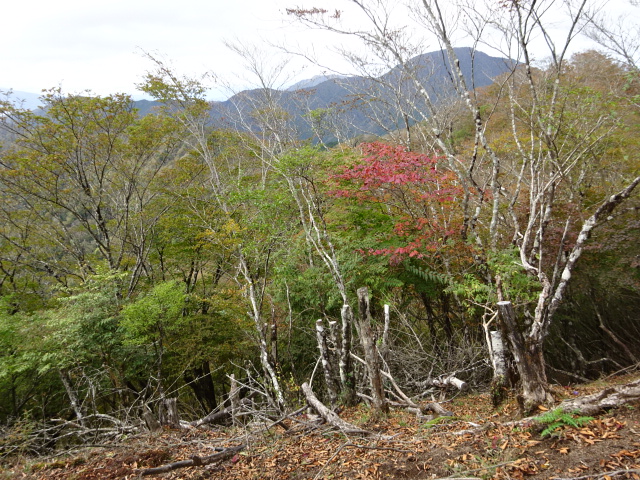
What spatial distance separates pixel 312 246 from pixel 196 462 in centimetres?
577

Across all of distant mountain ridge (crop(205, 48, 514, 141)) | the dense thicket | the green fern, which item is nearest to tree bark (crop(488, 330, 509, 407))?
the dense thicket

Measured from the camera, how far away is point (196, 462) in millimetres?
3816

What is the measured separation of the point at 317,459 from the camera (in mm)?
3703

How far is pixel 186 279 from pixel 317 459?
1174 centimetres

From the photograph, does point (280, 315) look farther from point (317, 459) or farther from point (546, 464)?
point (546, 464)

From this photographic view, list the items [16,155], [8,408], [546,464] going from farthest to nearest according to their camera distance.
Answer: [8,408] < [16,155] < [546,464]

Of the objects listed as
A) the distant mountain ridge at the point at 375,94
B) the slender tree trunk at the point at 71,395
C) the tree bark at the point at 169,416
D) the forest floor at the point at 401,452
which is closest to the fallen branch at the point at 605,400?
the forest floor at the point at 401,452

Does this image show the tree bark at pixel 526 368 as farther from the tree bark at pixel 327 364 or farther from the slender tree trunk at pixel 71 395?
the slender tree trunk at pixel 71 395

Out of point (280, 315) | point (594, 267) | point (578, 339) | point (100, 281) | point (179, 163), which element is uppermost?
point (179, 163)

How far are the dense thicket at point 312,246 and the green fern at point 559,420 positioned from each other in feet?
1.77

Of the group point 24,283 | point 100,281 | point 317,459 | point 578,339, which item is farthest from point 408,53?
point 24,283

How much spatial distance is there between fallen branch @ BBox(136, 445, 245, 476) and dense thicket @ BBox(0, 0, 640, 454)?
5.67ft

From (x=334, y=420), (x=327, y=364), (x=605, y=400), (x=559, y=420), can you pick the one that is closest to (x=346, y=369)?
(x=327, y=364)

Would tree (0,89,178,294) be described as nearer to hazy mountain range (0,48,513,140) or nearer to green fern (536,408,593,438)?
hazy mountain range (0,48,513,140)
